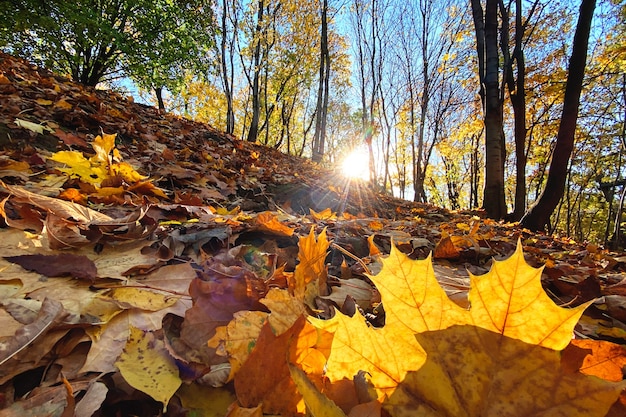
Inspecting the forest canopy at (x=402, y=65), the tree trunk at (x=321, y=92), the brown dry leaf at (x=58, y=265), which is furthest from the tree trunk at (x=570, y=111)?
the tree trunk at (x=321, y=92)

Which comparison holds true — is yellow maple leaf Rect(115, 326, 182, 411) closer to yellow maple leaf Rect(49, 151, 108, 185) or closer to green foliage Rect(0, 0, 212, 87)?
yellow maple leaf Rect(49, 151, 108, 185)

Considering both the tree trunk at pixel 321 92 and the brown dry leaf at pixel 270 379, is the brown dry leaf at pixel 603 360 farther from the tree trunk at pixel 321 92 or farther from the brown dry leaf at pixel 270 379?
the tree trunk at pixel 321 92

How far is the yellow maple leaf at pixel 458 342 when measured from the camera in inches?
15.9

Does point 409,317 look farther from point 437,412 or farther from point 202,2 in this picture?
point 202,2

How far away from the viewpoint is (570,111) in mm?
4223

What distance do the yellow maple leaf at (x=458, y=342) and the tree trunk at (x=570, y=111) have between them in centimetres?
503

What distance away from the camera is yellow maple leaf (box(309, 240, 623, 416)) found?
403mm

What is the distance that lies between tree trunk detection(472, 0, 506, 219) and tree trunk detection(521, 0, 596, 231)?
49.8 inches

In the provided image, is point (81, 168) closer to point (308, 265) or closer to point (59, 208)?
point (59, 208)

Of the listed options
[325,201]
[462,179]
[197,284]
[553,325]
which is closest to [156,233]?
[197,284]

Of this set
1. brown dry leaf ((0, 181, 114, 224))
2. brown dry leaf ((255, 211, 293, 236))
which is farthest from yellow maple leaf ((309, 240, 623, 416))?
brown dry leaf ((0, 181, 114, 224))

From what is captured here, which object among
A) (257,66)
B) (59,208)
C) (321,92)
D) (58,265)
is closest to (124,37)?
(257,66)

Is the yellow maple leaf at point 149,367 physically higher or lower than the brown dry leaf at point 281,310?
lower

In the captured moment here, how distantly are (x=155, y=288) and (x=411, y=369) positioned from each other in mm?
653
